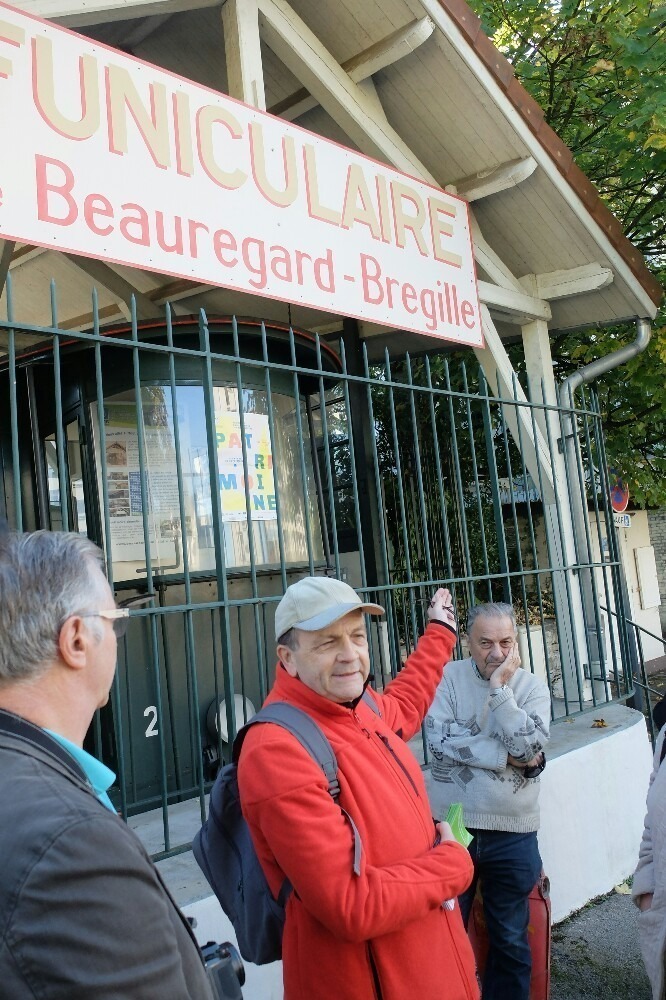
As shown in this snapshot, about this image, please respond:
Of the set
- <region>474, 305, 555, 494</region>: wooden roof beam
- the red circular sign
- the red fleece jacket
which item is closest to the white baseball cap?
the red fleece jacket

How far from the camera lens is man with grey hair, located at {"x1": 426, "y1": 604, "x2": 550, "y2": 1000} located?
9.61 ft

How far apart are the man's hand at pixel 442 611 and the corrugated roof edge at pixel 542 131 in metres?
3.34

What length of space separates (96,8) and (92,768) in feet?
11.5

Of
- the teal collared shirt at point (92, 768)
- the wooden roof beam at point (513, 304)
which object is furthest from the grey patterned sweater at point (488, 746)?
the wooden roof beam at point (513, 304)

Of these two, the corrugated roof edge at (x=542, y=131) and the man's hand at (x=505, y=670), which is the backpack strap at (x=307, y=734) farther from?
the corrugated roof edge at (x=542, y=131)

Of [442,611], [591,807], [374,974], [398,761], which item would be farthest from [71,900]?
[591,807]

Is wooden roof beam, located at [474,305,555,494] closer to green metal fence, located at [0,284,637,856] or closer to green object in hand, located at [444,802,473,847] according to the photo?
green metal fence, located at [0,284,637,856]

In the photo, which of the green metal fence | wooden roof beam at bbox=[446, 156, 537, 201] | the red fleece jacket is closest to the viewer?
the red fleece jacket

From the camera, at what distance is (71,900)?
935mm

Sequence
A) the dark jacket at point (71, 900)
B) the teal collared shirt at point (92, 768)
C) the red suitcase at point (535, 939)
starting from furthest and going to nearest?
the red suitcase at point (535, 939), the teal collared shirt at point (92, 768), the dark jacket at point (71, 900)

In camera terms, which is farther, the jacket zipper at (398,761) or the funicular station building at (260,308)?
the funicular station building at (260,308)

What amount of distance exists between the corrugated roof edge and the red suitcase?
4.22 m

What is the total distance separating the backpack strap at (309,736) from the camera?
70.7 inches

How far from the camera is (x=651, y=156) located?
7.05 metres
